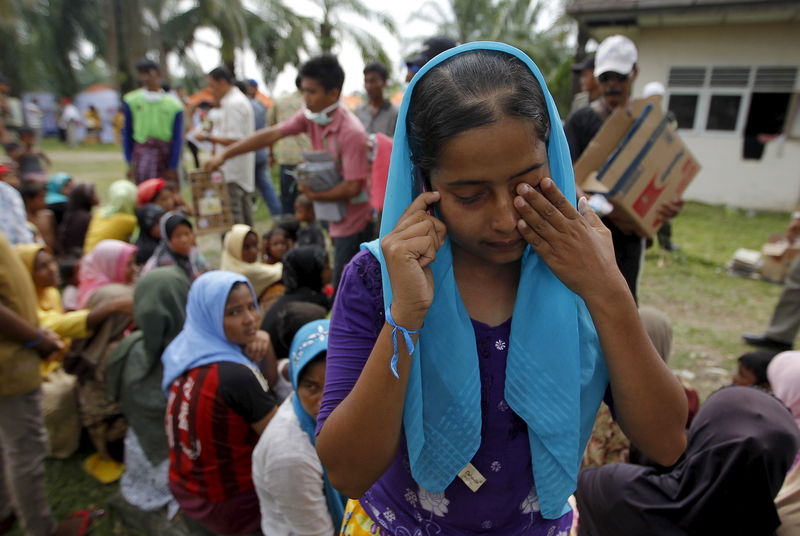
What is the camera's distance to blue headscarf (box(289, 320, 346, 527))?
6.54 ft

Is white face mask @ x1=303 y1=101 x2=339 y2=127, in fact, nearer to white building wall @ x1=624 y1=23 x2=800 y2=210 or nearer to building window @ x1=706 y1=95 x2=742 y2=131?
white building wall @ x1=624 y1=23 x2=800 y2=210

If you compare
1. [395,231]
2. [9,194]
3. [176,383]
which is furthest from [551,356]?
[9,194]

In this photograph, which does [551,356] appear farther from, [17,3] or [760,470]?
[17,3]

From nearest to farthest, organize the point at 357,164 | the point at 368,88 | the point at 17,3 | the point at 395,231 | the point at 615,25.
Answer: the point at 395,231 → the point at 357,164 → the point at 368,88 → the point at 615,25 → the point at 17,3

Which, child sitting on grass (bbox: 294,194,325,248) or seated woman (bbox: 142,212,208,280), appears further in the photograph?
child sitting on grass (bbox: 294,194,325,248)

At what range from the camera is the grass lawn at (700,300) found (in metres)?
3.13

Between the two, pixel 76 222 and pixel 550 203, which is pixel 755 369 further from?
pixel 76 222

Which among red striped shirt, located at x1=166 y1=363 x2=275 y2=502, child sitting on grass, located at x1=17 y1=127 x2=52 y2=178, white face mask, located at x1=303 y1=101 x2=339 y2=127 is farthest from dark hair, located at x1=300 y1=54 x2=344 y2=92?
child sitting on grass, located at x1=17 y1=127 x2=52 y2=178

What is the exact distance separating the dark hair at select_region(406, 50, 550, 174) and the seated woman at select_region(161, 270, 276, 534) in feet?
5.24

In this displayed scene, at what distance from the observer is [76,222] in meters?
5.51

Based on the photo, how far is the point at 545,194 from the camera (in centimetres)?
97

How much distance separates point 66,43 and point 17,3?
554cm

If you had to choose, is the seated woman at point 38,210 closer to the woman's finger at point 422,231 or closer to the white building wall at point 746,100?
the woman's finger at point 422,231

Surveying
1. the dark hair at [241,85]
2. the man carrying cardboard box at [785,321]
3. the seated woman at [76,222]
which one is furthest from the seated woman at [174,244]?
the dark hair at [241,85]
